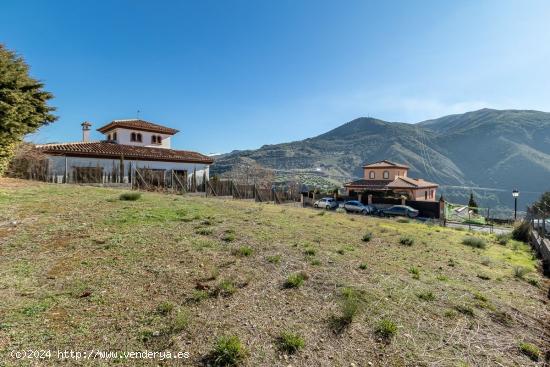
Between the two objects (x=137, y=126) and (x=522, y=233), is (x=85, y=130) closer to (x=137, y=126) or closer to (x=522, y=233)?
(x=137, y=126)

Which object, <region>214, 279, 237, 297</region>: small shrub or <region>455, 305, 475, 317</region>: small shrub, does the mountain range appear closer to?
<region>455, 305, 475, 317</region>: small shrub

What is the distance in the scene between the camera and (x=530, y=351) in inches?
192

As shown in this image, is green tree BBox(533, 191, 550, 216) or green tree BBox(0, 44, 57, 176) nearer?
green tree BBox(0, 44, 57, 176)

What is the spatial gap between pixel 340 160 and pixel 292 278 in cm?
16892

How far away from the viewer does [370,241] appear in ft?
36.9

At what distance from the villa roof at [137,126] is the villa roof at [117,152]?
4215 mm

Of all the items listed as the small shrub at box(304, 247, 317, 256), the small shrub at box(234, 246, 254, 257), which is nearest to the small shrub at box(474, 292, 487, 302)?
the small shrub at box(304, 247, 317, 256)

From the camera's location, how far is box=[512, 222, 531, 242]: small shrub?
60.9 ft

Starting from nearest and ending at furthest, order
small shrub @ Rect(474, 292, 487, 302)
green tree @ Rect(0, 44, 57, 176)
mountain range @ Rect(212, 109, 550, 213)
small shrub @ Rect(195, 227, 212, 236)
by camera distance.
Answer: small shrub @ Rect(474, 292, 487, 302)
small shrub @ Rect(195, 227, 212, 236)
green tree @ Rect(0, 44, 57, 176)
mountain range @ Rect(212, 109, 550, 213)

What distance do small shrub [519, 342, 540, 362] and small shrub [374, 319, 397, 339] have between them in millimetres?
2187

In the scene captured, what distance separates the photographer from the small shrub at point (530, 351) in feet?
15.7

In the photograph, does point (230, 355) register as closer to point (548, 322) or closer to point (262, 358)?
point (262, 358)

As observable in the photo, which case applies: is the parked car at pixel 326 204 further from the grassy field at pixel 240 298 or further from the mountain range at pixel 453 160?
the mountain range at pixel 453 160

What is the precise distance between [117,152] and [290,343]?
23921mm
